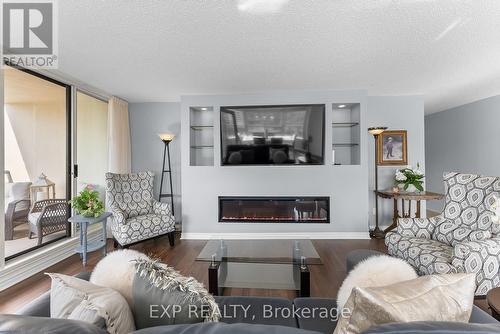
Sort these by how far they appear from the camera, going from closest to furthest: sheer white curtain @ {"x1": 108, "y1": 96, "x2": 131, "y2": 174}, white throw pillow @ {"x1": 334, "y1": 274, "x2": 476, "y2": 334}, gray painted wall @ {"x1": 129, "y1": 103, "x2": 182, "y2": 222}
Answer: white throw pillow @ {"x1": 334, "y1": 274, "x2": 476, "y2": 334} < sheer white curtain @ {"x1": 108, "y1": 96, "x2": 131, "y2": 174} < gray painted wall @ {"x1": 129, "y1": 103, "x2": 182, "y2": 222}

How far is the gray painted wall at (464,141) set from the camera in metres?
4.45

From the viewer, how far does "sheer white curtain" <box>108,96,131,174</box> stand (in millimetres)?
3971

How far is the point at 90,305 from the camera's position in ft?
2.48

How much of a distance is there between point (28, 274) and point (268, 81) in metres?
3.70

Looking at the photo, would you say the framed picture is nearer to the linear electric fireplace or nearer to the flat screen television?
the flat screen television

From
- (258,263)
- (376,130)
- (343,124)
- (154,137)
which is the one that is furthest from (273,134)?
(154,137)

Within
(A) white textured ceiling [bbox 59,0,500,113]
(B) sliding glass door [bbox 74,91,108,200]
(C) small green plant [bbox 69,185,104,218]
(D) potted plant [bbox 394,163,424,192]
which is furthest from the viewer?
(D) potted plant [bbox 394,163,424,192]

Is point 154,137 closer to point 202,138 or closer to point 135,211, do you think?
point 202,138

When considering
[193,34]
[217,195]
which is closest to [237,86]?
[193,34]

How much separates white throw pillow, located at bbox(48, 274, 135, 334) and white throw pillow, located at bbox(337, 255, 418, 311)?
84 centimetres

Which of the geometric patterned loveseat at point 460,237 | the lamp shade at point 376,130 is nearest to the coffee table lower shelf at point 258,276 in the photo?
the geometric patterned loveseat at point 460,237

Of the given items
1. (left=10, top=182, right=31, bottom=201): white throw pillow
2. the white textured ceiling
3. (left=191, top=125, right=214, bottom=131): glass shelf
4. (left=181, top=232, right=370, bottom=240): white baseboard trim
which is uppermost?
the white textured ceiling

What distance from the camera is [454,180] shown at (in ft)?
8.13

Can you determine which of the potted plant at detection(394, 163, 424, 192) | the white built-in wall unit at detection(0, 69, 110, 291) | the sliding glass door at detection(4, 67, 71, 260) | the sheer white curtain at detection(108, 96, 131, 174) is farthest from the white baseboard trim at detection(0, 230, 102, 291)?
Answer: the potted plant at detection(394, 163, 424, 192)
